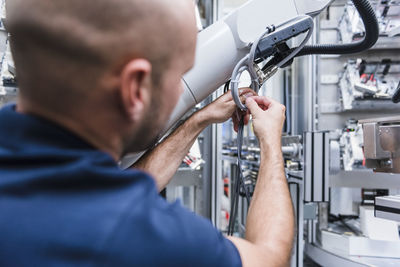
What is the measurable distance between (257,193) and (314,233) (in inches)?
77.7

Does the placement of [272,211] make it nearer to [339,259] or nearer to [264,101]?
[264,101]

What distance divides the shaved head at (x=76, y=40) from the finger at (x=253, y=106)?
20.0 inches

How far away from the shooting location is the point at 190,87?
1091mm

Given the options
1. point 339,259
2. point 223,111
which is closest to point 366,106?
point 339,259

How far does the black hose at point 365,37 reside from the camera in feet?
3.49

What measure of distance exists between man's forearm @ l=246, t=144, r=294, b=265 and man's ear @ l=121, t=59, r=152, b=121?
0.41 m

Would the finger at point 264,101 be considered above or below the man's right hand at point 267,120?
above

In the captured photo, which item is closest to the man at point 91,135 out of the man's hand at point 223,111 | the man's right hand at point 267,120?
the man's right hand at point 267,120

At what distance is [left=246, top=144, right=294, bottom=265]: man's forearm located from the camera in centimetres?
74

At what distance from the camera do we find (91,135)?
0.58 metres

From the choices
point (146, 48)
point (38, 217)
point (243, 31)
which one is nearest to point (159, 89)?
point (146, 48)

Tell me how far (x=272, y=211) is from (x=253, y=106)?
1.16 feet

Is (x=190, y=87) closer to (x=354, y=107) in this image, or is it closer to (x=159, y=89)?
(x=159, y=89)

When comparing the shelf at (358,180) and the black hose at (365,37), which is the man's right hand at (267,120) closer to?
the black hose at (365,37)
